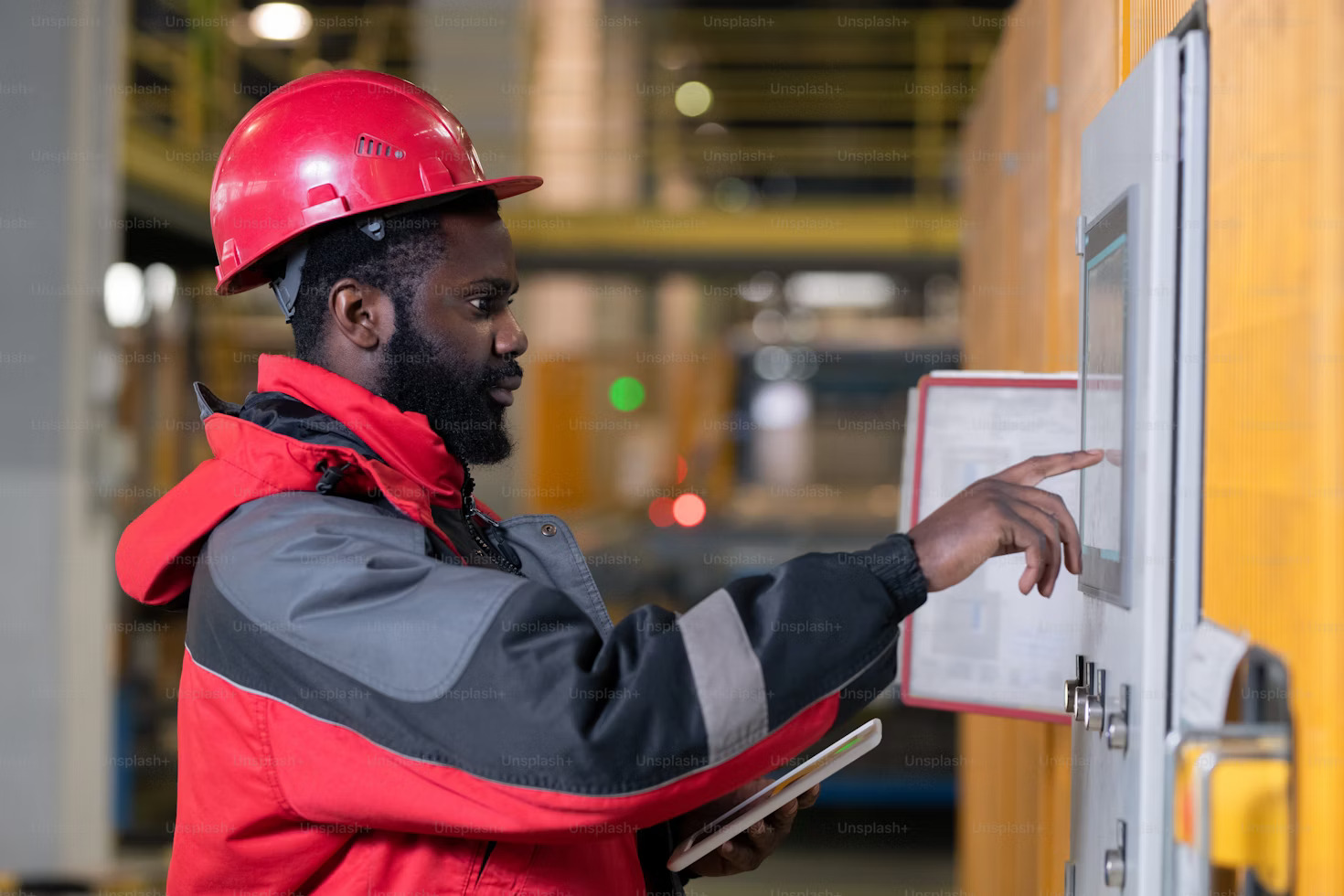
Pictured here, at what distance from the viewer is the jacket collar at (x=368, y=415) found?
162cm

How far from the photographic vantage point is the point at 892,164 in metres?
15.4

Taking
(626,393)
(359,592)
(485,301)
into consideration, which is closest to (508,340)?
(485,301)

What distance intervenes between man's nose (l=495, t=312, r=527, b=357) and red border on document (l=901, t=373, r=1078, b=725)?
0.88 meters

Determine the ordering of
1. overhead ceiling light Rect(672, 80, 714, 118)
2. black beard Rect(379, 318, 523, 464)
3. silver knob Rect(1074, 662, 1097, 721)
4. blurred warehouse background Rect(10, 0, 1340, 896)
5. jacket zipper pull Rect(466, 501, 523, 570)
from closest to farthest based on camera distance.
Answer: silver knob Rect(1074, 662, 1097, 721)
black beard Rect(379, 318, 523, 464)
jacket zipper pull Rect(466, 501, 523, 570)
blurred warehouse background Rect(10, 0, 1340, 896)
overhead ceiling light Rect(672, 80, 714, 118)

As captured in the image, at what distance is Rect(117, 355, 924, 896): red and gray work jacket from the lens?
1291 millimetres

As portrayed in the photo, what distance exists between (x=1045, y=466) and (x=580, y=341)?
9.04 metres

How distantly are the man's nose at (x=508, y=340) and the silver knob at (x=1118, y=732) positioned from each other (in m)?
0.88

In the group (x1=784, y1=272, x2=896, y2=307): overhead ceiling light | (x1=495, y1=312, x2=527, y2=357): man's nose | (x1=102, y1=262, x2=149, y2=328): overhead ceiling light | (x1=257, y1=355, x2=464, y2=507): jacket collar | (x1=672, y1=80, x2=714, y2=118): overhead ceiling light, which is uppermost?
(x1=672, y1=80, x2=714, y2=118): overhead ceiling light

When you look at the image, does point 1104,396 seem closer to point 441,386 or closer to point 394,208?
point 441,386

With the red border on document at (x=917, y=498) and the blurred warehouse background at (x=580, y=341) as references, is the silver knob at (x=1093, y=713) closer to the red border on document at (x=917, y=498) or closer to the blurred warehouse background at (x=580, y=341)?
the blurred warehouse background at (x=580, y=341)

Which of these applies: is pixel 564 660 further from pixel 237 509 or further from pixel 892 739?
pixel 892 739

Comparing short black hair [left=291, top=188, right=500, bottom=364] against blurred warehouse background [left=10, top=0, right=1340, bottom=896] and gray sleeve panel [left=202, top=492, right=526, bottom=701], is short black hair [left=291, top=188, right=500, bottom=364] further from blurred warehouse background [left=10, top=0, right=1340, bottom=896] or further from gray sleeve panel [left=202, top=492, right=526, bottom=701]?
blurred warehouse background [left=10, top=0, right=1340, bottom=896]

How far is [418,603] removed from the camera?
1.33m

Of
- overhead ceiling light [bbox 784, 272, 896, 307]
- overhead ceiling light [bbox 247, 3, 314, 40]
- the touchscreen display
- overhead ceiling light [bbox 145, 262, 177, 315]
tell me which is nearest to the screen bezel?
the touchscreen display
